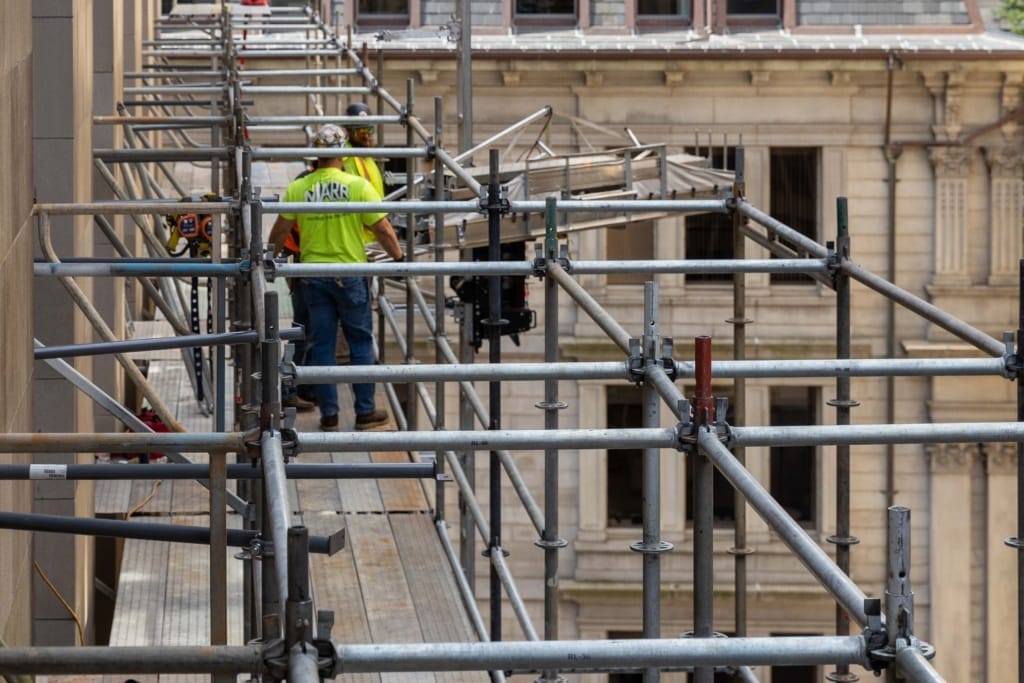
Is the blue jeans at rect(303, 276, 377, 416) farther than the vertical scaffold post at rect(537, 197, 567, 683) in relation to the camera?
Yes

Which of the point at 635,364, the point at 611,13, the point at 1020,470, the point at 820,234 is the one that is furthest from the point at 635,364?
the point at 611,13

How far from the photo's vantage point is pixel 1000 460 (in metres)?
28.8

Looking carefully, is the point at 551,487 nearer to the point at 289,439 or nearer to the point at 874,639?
the point at 289,439

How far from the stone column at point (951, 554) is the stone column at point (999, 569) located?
0.25m

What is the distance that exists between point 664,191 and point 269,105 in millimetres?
10728

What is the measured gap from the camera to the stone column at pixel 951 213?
29500 millimetres

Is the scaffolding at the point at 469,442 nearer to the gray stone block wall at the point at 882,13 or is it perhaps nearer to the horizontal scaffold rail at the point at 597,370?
the horizontal scaffold rail at the point at 597,370

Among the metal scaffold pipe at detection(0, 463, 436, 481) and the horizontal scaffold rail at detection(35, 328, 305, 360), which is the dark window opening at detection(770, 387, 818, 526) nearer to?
the horizontal scaffold rail at detection(35, 328, 305, 360)

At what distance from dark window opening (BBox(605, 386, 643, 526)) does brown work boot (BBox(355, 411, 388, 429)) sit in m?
15.8

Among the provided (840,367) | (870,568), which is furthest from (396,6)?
(840,367)

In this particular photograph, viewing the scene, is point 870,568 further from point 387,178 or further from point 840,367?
point 840,367

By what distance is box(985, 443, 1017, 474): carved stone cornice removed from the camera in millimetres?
28703

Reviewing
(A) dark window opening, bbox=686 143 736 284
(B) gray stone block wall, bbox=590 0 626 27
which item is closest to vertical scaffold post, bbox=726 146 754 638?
(A) dark window opening, bbox=686 143 736 284

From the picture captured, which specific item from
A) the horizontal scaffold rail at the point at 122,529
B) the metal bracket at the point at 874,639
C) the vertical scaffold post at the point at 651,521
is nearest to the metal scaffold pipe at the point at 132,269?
the vertical scaffold post at the point at 651,521
